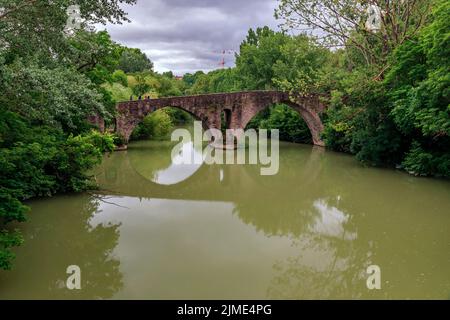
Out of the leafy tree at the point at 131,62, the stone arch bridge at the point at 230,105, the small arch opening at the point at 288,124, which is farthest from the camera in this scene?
the leafy tree at the point at 131,62

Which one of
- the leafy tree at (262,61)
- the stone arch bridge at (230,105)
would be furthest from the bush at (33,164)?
the leafy tree at (262,61)

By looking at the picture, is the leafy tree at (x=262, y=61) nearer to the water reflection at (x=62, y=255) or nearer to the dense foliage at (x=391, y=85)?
the dense foliage at (x=391, y=85)

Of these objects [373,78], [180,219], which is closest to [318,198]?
[180,219]

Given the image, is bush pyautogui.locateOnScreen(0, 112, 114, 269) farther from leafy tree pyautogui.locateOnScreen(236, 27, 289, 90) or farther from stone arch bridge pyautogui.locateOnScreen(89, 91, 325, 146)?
leafy tree pyautogui.locateOnScreen(236, 27, 289, 90)

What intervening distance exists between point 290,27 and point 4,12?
1177cm

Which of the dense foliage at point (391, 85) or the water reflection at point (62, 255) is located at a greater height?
the dense foliage at point (391, 85)

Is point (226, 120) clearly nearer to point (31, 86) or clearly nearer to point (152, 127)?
point (152, 127)
